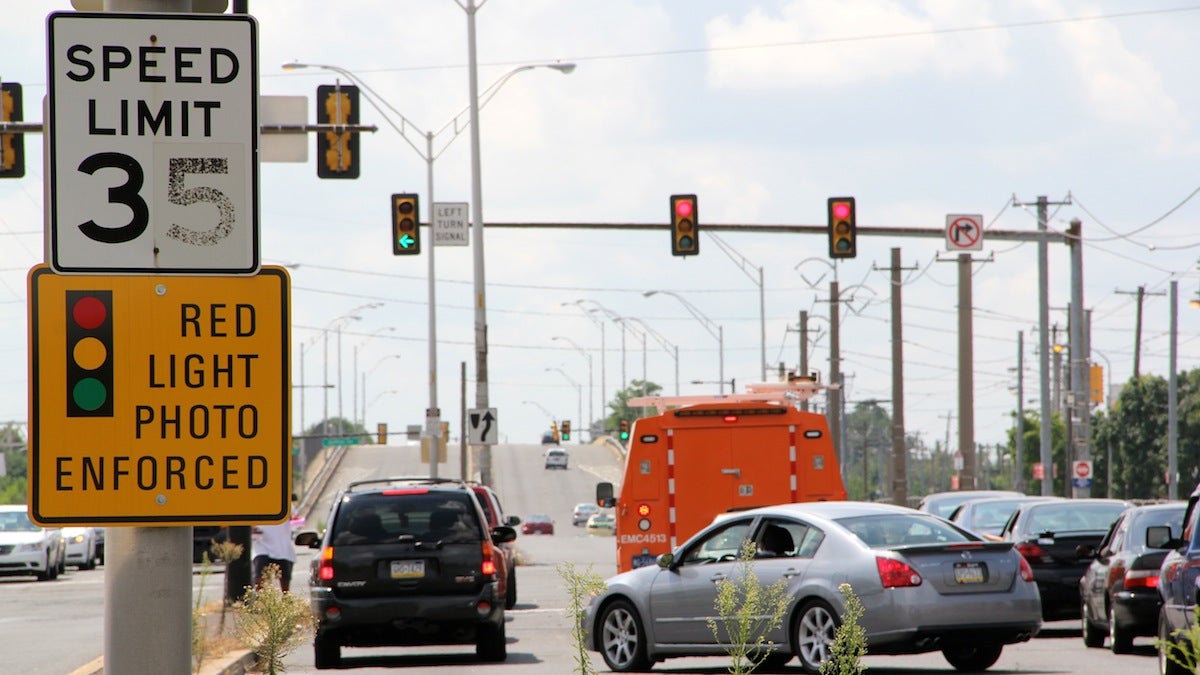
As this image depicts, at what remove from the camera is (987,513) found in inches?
1014

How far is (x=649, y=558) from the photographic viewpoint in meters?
24.2

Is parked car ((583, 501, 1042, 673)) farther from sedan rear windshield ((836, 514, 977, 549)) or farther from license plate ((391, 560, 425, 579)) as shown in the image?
license plate ((391, 560, 425, 579))

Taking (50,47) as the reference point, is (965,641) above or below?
below

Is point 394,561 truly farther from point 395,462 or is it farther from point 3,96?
point 395,462

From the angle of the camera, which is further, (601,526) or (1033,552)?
(601,526)

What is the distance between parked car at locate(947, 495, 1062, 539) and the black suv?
9.72 meters

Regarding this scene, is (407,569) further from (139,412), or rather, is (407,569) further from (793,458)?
(139,412)

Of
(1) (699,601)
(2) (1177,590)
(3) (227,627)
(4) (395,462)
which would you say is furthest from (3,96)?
(4) (395,462)

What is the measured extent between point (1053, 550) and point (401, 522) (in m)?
8.06

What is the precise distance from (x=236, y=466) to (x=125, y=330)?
429mm

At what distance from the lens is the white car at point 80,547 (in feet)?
139

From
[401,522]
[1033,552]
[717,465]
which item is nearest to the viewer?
[401,522]

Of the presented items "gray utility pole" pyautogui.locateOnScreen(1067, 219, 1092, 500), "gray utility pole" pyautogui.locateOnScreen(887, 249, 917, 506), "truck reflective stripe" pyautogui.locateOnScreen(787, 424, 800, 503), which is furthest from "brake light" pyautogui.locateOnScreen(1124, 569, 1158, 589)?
"gray utility pole" pyautogui.locateOnScreen(887, 249, 917, 506)

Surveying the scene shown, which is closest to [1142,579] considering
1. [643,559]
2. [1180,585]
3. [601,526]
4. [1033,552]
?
[1180,585]
